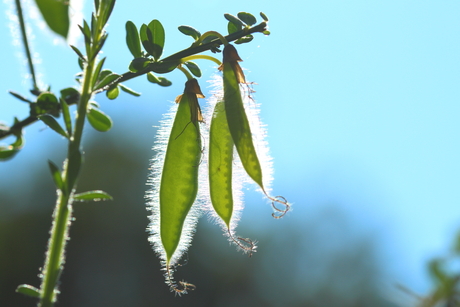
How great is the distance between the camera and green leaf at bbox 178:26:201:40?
37.0 inches

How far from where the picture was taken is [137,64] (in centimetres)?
88

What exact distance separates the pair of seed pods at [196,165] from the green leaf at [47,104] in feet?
0.79

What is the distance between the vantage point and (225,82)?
979mm

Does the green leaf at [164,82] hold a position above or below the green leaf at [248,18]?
below

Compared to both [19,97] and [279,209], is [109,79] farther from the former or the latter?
[279,209]

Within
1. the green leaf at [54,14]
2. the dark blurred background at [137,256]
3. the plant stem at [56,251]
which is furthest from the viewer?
the dark blurred background at [137,256]

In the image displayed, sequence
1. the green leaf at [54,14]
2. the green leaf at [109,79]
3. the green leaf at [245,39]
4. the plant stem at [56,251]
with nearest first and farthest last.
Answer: the green leaf at [54,14] → the plant stem at [56,251] → the green leaf at [109,79] → the green leaf at [245,39]

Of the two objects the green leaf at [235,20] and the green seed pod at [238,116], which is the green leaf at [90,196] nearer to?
the green seed pod at [238,116]

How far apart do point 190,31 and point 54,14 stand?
25.7 inches

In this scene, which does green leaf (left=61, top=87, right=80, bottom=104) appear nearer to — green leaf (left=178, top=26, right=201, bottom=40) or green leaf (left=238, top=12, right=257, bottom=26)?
green leaf (left=178, top=26, right=201, bottom=40)

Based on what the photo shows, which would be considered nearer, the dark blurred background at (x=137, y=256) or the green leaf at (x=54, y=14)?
the green leaf at (x=54, y=14)

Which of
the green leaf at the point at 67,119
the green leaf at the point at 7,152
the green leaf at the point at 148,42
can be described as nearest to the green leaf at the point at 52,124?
the green leaf at the point at 67,119

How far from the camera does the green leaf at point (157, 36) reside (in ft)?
3.04

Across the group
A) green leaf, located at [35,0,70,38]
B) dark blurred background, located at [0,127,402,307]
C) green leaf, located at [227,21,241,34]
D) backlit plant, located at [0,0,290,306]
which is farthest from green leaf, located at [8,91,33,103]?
dark blurred background, located at [0,127,402,307]
